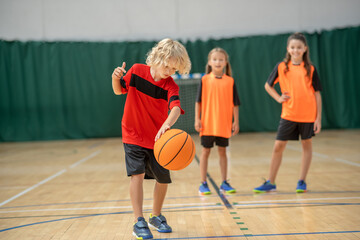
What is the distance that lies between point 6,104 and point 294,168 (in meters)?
8.59

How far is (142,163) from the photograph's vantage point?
8.11ft

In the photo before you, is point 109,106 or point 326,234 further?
point 109,106

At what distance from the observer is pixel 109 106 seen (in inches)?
431

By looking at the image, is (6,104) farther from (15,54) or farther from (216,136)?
A: (216,136)

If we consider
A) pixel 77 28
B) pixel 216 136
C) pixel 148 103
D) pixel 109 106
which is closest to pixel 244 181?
pixel 216 136

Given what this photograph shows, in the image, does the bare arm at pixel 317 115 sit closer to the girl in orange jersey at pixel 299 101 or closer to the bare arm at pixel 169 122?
the girl in orange jersey at pixel 299 101

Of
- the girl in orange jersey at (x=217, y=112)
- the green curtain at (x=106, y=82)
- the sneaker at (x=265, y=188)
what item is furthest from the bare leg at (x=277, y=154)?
the green curtain at (x=106, y=82)

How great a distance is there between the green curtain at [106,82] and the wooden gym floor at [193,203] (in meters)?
5.13

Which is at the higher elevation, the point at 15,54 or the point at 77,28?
the point at 77,28

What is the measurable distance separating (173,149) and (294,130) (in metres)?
1.68

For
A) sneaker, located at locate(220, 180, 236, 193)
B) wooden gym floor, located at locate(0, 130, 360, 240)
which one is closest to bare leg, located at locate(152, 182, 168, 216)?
wooden gym floor, located at locate(0, 130, 360, 240)

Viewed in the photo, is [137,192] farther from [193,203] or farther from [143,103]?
[193,203]

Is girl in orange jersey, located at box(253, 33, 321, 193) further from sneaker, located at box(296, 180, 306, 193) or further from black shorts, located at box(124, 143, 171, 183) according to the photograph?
black shorts, located at box(124, 143, 171, 183)

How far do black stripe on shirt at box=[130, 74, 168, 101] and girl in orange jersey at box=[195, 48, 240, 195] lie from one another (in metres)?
1.33
